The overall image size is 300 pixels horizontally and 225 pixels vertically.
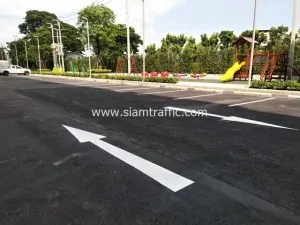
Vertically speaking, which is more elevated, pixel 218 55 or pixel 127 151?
pixel 218 55

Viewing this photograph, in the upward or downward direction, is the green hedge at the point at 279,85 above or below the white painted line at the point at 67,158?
above

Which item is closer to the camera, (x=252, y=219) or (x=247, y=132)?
(x=252, y=219)

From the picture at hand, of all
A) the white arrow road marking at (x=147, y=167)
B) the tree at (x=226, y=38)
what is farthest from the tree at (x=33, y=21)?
the white arrow road marking at (x=147, y=167)

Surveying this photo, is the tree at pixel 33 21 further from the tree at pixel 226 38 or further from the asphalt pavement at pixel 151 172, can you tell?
the asphalt pavement at pixel 151 172

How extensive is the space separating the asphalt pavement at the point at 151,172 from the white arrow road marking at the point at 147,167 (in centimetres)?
1

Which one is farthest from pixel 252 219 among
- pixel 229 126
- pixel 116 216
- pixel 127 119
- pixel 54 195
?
pixel 127 119

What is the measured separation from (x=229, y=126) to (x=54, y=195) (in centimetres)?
462

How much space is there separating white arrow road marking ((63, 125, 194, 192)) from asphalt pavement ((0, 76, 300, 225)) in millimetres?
14

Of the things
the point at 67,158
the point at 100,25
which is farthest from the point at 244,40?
the point at 100,25

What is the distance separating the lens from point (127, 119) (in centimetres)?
712

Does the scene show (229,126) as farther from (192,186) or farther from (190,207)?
(190,207)

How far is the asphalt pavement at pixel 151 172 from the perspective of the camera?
8.47 ft

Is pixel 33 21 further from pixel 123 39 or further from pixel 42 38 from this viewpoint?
pixel 123 39

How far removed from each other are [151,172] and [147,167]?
7.5 inches
